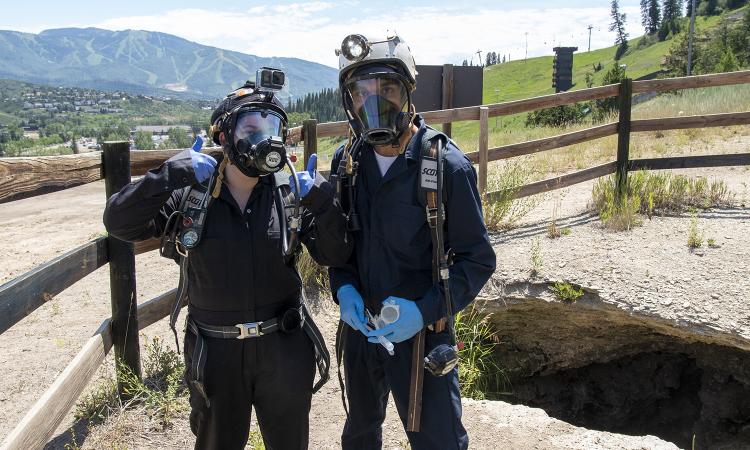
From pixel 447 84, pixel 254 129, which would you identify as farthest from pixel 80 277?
pixel 447 84

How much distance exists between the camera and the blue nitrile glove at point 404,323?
232 cm

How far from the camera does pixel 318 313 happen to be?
17.2 ft

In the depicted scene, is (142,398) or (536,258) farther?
(536,258)

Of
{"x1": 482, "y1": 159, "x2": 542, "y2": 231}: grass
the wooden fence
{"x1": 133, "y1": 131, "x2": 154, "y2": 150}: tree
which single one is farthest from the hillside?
the wooden fence

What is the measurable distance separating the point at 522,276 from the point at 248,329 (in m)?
3.62

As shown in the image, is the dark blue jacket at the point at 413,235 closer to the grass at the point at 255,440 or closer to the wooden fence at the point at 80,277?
the grass at the point at 255,440

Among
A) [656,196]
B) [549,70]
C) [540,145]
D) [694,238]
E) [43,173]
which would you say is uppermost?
[549,70]

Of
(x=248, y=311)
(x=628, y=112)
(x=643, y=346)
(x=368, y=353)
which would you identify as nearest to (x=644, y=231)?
(x=643, y=346)

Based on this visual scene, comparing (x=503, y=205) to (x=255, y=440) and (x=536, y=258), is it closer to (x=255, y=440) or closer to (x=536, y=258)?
(x=536, y=258)

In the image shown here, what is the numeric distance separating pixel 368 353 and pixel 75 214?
9.16 metres

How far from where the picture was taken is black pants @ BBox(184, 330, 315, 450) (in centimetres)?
238

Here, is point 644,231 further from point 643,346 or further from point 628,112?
point 628,112

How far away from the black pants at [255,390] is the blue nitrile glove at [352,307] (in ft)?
0.72

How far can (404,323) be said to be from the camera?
2.32m
